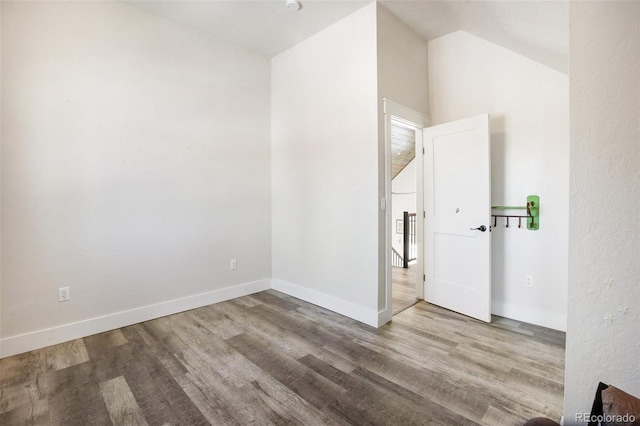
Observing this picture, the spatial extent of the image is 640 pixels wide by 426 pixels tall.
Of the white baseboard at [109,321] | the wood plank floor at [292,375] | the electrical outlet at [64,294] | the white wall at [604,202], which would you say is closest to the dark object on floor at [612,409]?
the white wall at [604,202]

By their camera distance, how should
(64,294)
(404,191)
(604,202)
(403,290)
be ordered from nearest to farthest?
(604,202)
(64,294)
(403,290)
(404,191)

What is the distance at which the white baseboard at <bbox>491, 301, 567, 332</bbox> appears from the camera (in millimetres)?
2662

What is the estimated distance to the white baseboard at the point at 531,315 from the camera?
2662 mm

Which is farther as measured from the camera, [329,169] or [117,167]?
[329,169]

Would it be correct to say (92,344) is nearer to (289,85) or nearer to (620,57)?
(289,85)

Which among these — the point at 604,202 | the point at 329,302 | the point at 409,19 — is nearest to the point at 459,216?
the point at 329,302

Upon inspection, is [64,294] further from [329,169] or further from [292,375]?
[329,169]

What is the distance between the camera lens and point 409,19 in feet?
9.79

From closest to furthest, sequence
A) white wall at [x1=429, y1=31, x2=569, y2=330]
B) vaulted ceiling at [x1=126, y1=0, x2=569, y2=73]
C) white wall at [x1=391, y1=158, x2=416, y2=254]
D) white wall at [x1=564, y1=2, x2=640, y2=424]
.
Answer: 1. white wall at [x1=564, y1=2, x2=640, y2=424]
2. vaulted ceiling at [x1=126, y1=0, x2=569, y2=73]
3. white wall at [x1=429, y1=31, x2=569, y2=330]
4. white wall at [x1=391, y1=158, x2=416, y2=254]

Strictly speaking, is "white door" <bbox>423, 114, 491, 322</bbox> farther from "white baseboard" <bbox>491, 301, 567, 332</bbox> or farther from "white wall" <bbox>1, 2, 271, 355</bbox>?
"white wall" <bbox>1, 2, 271, 355</bbox>

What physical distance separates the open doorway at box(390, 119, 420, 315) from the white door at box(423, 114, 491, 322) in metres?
0.38

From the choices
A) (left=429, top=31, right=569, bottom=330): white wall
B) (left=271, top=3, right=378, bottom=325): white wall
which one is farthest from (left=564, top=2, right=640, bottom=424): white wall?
(left=429, top=31, right=569, bottom=330): white wall

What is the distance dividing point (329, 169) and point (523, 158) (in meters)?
1.91

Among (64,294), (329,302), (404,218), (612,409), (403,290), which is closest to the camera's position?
(612,409)
